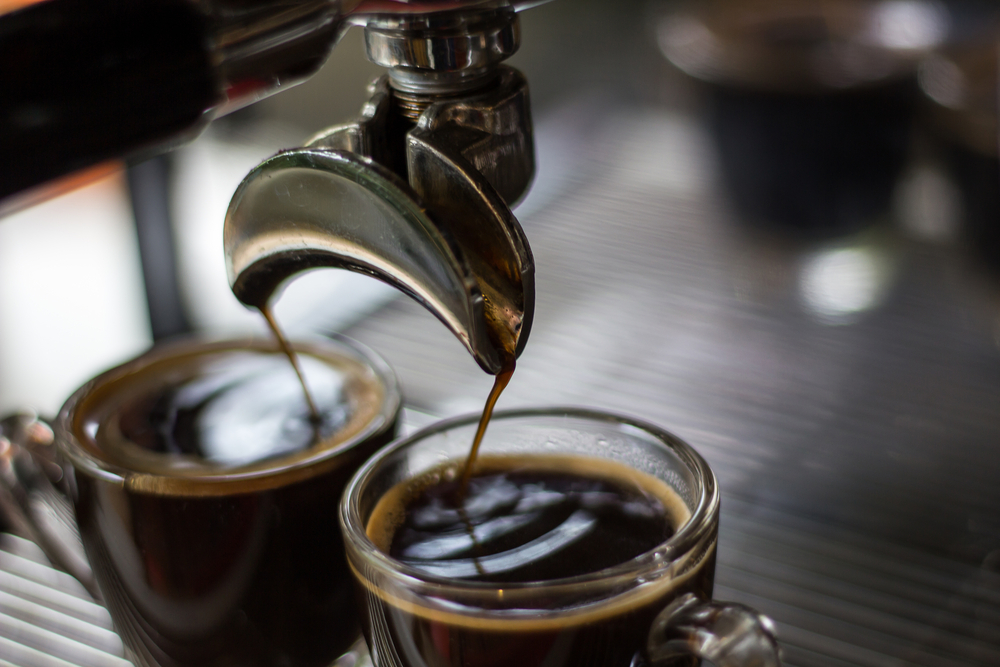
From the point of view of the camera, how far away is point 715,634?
342mm

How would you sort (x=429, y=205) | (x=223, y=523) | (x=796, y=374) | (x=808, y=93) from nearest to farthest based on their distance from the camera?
1. (x=429, y=205)
2. (x=223, y=523)
3. (x=796, y=374)
4. (x=808, y=93)

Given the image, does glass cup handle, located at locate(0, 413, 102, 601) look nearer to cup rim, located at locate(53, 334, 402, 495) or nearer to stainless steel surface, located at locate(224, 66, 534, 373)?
cup rim, located at locate(53, 334, 402, 495)

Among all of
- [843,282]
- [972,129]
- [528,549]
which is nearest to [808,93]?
[972,129]

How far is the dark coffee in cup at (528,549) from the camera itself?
1.16 ft

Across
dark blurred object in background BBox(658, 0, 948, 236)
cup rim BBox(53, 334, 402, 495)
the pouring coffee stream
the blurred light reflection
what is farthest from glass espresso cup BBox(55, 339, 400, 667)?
the blurred light reflection

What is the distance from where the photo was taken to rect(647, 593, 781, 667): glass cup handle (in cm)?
33

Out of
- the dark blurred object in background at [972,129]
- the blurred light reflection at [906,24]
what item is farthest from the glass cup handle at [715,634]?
the blurred light reflection at [906,24]

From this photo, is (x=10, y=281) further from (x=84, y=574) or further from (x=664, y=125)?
(x=84, y=574)

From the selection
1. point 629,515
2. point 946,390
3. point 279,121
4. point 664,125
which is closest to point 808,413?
point 946,390

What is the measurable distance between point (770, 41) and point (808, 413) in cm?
49

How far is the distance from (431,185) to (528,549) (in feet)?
0.47

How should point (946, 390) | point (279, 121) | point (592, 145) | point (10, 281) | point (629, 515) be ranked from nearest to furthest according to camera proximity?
point (629, 515)
point (946, 390)
point (592, 145)
point (279, 121)
point (10, 281)

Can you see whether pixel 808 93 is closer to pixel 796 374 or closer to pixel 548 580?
pixel 796 374

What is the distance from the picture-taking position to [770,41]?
953 mm
